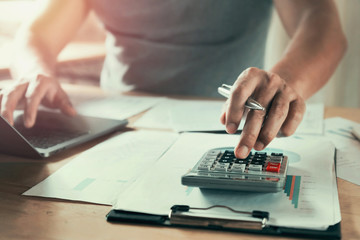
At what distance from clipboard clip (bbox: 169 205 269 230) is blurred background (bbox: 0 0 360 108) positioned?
3.44ft

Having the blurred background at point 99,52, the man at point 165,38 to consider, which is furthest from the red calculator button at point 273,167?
the blurred background at point 99,52

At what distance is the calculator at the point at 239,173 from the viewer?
54cm

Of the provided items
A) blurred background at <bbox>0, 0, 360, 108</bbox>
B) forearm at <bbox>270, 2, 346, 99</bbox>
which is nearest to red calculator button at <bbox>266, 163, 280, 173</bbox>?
forearm at <bbox>270, 2, 346, 99</bbox>

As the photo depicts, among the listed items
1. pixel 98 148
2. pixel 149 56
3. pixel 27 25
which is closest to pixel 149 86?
pixel 149 56

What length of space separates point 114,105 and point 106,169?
1.50 ft

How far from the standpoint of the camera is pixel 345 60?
205 centimetres

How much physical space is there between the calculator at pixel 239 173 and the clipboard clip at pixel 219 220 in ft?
0.14

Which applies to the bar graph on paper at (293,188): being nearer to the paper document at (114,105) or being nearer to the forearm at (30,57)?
the paper document at (114,105)

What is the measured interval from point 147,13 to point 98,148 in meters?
0.70

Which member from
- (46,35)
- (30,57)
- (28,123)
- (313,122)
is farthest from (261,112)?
(46,35)

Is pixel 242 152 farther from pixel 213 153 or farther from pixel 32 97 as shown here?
pixel 32 97

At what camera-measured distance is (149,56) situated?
136cm

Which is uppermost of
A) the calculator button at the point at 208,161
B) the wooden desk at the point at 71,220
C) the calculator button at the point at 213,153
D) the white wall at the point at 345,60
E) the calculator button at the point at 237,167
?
the calculator button at the point at 208,161

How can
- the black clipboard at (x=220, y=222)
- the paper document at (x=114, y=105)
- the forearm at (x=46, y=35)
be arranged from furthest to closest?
the forearm at (x=46, y=35)
the paper document at (x=114, y=105)
the black clipboard at (x=220, y=222)
